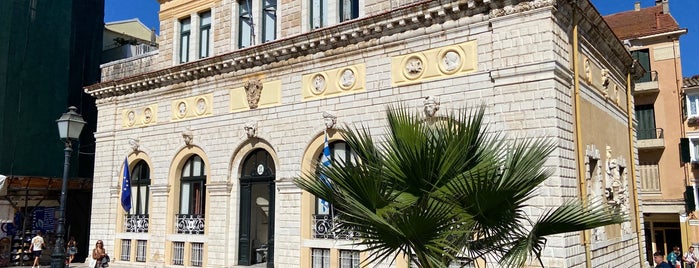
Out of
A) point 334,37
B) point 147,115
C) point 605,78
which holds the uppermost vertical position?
point 334,37

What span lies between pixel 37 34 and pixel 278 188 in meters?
15.1

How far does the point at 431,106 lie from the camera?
13.5 metres

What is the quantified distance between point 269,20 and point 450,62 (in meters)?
6.77

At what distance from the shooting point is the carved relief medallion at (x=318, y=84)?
51.9 feet

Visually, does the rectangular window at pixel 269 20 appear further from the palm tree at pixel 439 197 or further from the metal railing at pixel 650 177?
the metal railing at pixel 650 177

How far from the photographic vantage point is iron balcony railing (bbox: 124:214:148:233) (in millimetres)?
19828

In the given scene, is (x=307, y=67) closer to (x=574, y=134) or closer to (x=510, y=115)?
(x=510, y=115)

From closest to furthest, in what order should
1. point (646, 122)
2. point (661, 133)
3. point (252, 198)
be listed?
1. point (252, 198)
2. point (661, 133)
3. point (646, 122)

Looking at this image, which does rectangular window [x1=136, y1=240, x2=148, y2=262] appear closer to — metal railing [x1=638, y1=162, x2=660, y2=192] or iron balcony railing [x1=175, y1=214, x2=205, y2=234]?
iron balcony railing [x1=175, y1=214, x2=205, y2=234]

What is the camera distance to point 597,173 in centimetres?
1466

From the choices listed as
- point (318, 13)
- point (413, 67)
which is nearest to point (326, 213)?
point (413, 67)

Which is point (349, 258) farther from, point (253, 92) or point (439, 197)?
point (439, 197)

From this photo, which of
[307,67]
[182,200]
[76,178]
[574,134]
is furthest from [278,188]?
[76,178]

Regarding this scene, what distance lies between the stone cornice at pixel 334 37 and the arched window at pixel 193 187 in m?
2.82
